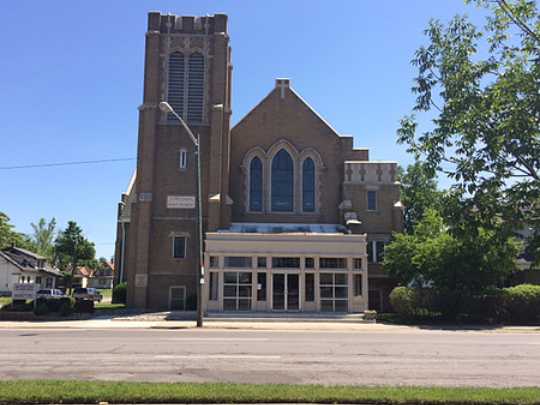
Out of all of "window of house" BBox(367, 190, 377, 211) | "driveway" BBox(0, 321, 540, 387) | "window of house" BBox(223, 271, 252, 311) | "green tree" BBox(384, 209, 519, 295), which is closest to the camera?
"driveway" BBox(0, 321, 540, 387)

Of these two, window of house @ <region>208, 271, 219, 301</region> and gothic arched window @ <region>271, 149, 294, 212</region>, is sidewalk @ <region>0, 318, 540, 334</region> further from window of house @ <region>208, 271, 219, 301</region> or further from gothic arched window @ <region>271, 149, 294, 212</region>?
gothic arched window @ <region>271, 149, 294, 212</region>

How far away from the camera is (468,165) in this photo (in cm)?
702

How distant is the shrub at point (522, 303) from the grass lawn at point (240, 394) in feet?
69.5

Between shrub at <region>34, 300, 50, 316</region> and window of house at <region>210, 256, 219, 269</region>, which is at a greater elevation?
window of house at <region>210, 256, 219, 269</region>

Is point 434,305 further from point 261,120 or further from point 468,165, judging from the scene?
point 468,165

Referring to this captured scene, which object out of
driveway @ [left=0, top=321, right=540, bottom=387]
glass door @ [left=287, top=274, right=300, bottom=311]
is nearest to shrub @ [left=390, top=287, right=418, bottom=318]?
glass door @ [left=287, top=274, right=300, bottom=311]

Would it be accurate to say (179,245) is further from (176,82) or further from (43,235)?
(43,235)

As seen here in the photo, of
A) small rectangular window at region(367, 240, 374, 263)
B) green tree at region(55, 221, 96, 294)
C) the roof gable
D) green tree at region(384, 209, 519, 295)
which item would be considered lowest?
green tree at region(384, 209, 519, 295)

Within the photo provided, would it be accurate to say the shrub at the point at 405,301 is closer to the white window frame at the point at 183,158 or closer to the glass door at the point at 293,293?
the glass door at the point at 293,293

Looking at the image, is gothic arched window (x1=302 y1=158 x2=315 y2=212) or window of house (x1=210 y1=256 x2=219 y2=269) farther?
gothic arched window (x1=302 y1=158 x2=315 y2=212)

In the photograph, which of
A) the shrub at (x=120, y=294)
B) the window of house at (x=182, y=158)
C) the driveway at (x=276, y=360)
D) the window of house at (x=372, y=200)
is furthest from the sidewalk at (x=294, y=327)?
the shrub at (x=120, y=294)

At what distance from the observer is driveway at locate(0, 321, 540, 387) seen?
1019 cm

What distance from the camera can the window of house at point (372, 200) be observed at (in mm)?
36375

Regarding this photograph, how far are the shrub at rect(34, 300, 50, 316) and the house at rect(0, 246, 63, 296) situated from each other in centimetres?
3925
